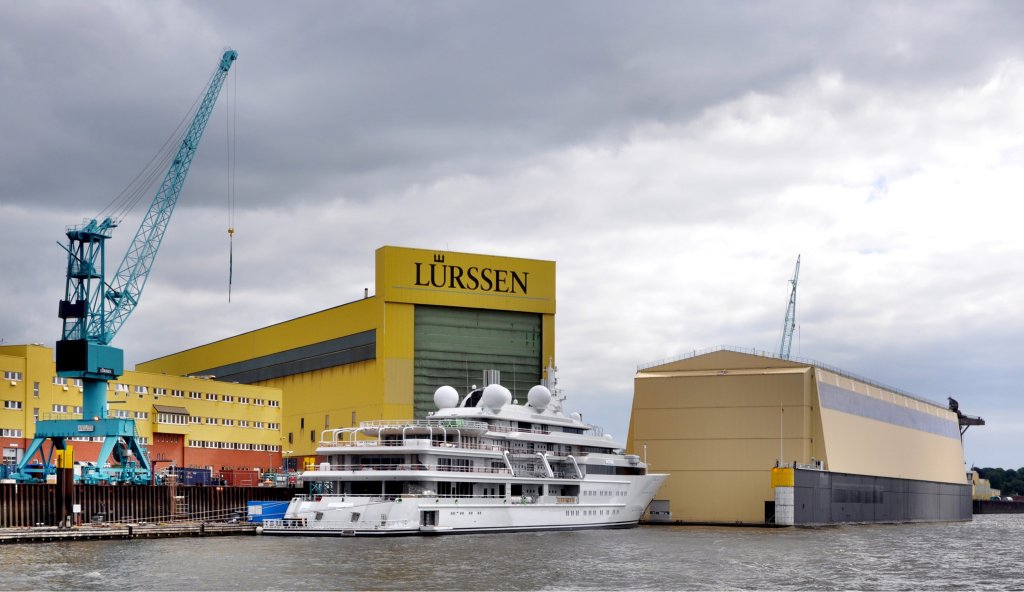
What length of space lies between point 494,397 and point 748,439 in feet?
89.9

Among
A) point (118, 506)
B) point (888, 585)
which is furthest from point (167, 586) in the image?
point (118, 506)

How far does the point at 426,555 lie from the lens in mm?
56969

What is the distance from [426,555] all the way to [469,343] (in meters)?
51.2

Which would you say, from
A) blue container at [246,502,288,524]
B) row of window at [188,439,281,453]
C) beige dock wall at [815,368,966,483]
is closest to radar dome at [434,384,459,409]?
blue container at [246,502,288,524]

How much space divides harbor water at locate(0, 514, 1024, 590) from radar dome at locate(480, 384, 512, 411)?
29.5 ft

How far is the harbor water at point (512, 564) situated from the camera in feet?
152

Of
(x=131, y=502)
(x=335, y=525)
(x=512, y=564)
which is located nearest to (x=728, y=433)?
(x=335, y=525)

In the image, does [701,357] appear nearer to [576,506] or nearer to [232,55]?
[576,506]

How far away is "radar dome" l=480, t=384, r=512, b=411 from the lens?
3066 inches

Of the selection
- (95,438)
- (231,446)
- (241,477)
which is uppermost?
(95,438)

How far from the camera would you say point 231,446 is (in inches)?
4141

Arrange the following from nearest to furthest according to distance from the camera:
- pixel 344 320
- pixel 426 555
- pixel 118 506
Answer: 1. pixel 426 555
2. pixel 118 506
3. pixel 344 320

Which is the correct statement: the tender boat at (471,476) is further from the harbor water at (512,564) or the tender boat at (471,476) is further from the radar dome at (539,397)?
the harbor water at (512,564)

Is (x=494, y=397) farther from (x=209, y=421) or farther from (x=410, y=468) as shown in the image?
(x=209, y=421)
